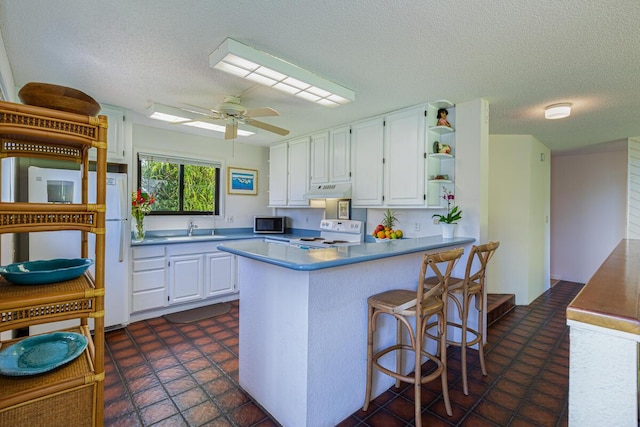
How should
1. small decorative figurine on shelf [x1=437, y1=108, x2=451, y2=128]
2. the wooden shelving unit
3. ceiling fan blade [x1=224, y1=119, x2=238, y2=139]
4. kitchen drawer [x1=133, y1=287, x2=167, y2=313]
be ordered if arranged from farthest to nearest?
1. kitchen drawer [x1=133, y1=287, x2=167, y2=313]
2. small decorative figurine on shelf [x1=437, y1=108, x2=451, y2=128]
3. ceiling fan blade [x1=224, y1=119, x2=238, y2=139]
4. the wooden shelving unit

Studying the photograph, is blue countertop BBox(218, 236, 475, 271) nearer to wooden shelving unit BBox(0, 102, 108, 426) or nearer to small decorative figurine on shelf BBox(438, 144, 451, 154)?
wooden shelving unit BBox(0, 102, 108, 426)

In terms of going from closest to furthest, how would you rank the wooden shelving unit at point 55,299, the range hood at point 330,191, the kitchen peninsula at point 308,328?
the wooden shelving unit at point 55,299
the kitchen peninsula at point 308,328
the range hood at point 330,191

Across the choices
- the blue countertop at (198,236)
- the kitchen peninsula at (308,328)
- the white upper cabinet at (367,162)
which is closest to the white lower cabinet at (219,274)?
the blue countertop at (198,236)

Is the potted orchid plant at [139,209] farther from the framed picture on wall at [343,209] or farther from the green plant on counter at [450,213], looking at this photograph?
the green plant on counter at [450,213]

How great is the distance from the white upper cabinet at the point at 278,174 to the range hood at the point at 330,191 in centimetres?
66

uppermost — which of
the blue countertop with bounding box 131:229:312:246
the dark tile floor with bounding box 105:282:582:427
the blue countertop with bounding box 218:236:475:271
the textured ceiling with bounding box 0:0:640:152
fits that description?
the textured ceiling with bounding box 0:0:640:152

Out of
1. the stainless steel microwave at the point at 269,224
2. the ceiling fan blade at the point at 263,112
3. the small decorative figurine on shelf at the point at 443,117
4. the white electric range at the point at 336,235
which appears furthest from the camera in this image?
the stainless steel microwave at the point at 269,224

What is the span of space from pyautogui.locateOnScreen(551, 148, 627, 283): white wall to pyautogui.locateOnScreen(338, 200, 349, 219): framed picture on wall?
4.41 metres

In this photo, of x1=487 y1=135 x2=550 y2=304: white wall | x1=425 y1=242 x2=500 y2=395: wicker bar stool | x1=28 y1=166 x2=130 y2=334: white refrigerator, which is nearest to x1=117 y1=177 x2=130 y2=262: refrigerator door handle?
x1=28 y1=166 x2=130 y2=334: white refrigerator

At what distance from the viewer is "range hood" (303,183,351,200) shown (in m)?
3.71

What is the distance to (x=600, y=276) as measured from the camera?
48.6 inches

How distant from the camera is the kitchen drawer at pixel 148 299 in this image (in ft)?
11.2

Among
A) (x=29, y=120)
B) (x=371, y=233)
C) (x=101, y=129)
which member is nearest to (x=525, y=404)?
(x=371, y=233)

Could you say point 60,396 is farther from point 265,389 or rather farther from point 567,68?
point 567,68
